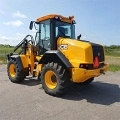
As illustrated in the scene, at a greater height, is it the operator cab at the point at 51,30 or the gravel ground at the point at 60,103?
the operator cab at the point at 51,30

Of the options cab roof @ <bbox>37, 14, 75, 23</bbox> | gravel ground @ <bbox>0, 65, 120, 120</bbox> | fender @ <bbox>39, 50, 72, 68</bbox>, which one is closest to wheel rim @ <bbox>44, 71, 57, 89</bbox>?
gravel ground @ <bbox>0, 65, 120, 120</bbox>

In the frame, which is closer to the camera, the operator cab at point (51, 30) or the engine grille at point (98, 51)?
the engine grille at point (98, 51)

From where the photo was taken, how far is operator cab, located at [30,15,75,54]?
26.4ft

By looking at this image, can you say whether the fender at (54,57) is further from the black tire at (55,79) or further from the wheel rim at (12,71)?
the wheel rim at (12,71)

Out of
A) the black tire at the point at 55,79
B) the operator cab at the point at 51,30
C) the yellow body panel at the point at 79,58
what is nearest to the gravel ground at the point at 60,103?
the black tire at the point at 55,79

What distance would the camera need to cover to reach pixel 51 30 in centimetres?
802

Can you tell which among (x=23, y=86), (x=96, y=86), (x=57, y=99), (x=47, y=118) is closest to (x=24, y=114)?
(x=47, y=118)

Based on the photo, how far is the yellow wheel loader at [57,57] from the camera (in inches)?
277

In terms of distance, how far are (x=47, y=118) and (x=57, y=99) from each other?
5.56 ft

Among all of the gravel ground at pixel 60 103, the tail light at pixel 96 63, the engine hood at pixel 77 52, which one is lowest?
the gravel ground at pixel 60 103

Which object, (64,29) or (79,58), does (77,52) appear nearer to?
(79,58)

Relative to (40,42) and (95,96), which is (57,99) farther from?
(40,42)

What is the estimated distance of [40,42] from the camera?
883cm

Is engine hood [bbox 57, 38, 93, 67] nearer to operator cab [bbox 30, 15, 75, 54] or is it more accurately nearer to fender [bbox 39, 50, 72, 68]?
fender [bbox 39, 50, 72, 68]
